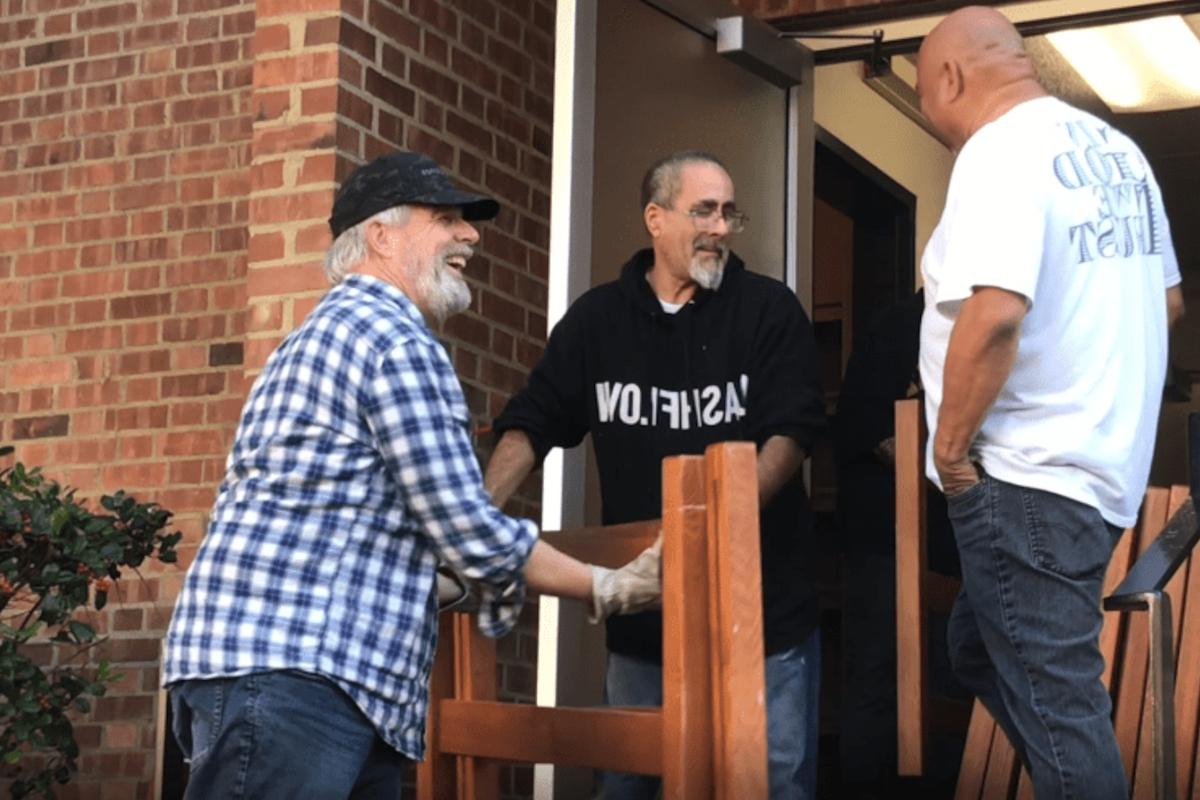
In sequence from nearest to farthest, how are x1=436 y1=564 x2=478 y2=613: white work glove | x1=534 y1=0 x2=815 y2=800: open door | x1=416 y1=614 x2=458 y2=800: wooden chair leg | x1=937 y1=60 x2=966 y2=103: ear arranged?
1. x1=436 y1=564 x2=478 y2=613: white work glove
2. x1=416 y1=614 x2=458 y2=800: wooden chair leg
3. x1=937 y1=60 x2=966 y2=103: ear
4. x1=534 y1=0 x2=815 y2=800: open door

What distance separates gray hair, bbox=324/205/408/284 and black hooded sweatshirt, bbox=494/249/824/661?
1.23 m

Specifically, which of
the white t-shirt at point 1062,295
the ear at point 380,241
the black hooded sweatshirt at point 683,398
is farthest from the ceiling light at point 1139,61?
the ear at point 380,241

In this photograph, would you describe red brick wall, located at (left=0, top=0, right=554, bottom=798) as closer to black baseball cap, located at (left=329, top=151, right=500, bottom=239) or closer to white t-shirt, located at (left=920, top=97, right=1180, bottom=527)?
black baseball cap, located at (left=329, top=151, right=500, bottom=239)

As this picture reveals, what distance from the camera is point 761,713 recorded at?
2.84m

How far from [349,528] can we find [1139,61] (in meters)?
5.85

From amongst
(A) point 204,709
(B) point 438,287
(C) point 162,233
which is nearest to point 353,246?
(B) point 438,287

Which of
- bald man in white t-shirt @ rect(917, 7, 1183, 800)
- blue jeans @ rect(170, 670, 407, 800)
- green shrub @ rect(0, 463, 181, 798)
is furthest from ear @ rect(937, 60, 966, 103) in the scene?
green shrub @ rect(0, 463, 181, 798)

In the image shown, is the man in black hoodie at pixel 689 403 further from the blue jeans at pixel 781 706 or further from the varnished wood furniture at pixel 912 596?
the varnished wood furniture at pixel 912 596

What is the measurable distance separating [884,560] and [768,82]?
152 centimetres

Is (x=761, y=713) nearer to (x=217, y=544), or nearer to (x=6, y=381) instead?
(x=217, y=544)

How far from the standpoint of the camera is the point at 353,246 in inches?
125

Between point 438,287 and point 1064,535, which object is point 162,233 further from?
point 1064,535

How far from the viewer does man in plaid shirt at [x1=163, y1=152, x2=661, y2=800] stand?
9.25 feet

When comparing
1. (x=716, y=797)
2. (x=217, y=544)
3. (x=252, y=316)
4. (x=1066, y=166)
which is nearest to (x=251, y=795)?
(x=217, y=544)
